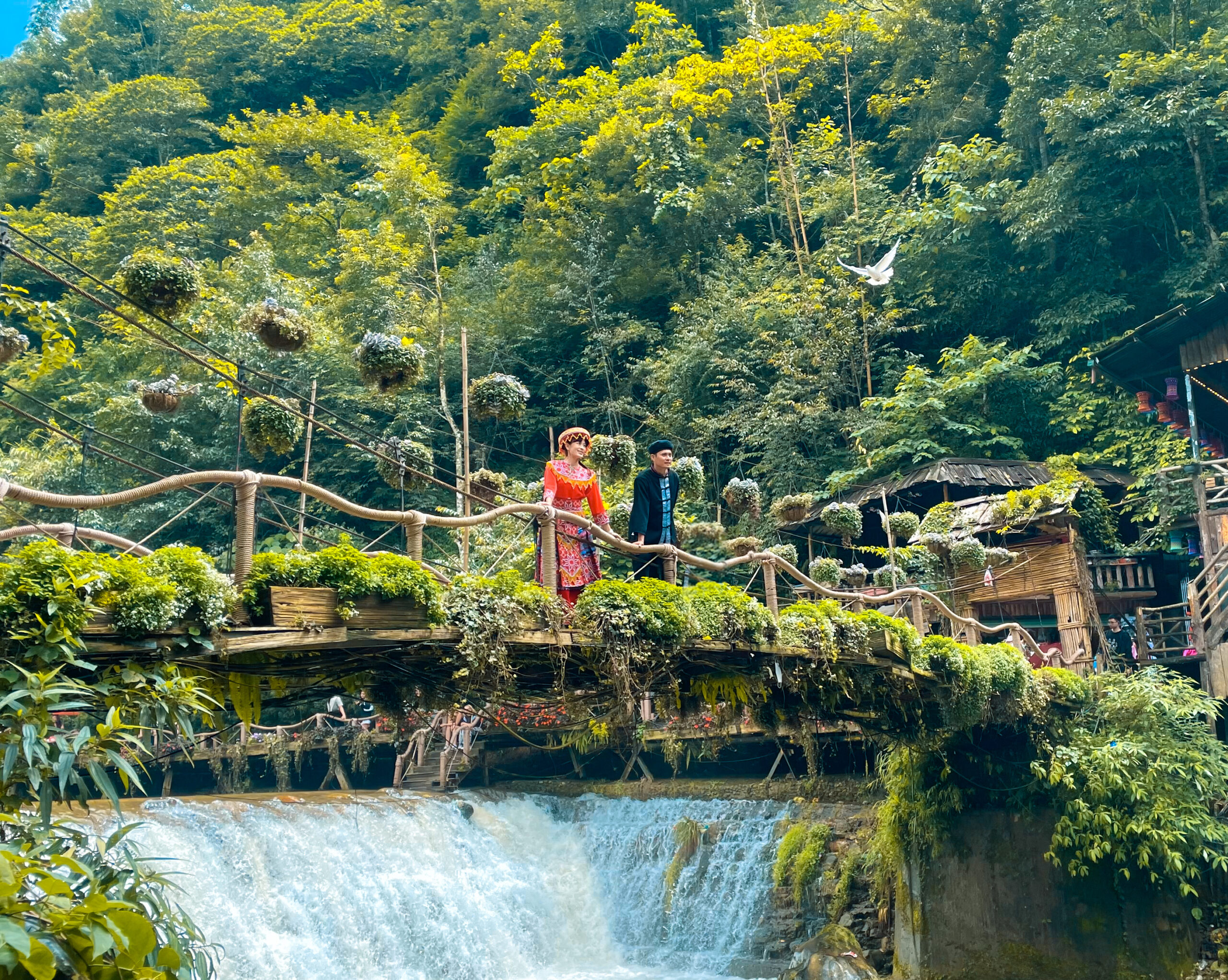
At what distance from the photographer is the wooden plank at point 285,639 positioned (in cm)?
562

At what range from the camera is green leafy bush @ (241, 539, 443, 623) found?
19.3ft

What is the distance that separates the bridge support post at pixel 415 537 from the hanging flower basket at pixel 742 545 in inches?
190

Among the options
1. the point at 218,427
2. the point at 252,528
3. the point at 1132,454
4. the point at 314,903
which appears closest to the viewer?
the point at 252,528

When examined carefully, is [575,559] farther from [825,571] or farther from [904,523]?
[904,523]

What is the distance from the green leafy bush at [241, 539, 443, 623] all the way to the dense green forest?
11.9 meters

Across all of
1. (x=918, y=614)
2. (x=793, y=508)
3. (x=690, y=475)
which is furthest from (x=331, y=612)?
(x=793, y=508)

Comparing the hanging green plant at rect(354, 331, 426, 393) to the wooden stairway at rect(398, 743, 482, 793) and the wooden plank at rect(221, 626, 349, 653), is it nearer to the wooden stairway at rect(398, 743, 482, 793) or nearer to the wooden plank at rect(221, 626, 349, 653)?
the wooden plank at rect(221, 626, 349, 653)

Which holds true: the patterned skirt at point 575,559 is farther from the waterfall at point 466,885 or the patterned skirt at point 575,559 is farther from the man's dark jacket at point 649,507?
the waterfall at point 466,885

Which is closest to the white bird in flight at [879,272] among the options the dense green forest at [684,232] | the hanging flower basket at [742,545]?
the dense green forest at [684,232]

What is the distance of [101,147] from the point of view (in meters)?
35.8

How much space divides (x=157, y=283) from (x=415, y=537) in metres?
2.39

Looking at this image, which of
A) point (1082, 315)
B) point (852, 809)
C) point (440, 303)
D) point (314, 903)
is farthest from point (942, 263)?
point (314, 903)

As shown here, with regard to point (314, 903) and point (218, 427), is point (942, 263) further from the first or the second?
point (314, 903)

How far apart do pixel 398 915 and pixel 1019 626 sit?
27.6ft
